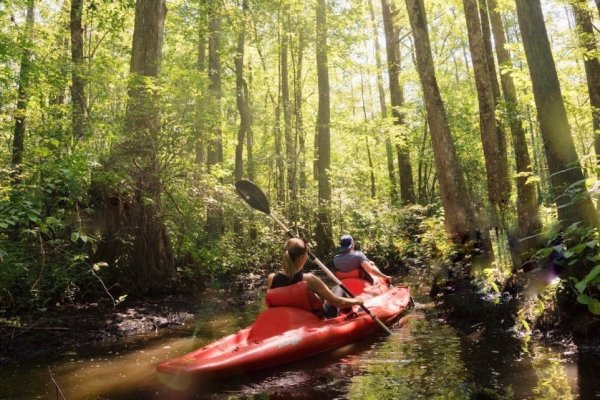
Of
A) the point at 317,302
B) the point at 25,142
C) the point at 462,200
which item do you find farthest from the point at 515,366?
the point at 25,142

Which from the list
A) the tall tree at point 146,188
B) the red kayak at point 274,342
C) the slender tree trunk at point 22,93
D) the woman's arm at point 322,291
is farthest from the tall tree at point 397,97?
the woman's arm at point 322,291

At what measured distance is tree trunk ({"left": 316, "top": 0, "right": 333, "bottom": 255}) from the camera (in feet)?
51.3

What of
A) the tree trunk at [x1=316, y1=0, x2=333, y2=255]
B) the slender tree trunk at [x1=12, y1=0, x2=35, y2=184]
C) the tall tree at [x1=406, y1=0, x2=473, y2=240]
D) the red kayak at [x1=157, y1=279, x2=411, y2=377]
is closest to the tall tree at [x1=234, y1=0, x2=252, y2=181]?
the tree trunk at [x1=316, y1=0, x2=333, y2=255]

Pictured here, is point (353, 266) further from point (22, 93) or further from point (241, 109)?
point (241, 109)

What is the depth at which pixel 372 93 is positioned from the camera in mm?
33938

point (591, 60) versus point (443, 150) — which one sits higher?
point (591, 60)

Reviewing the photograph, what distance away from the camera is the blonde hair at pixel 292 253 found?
5727mm

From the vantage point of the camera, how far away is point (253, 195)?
880 centimetres

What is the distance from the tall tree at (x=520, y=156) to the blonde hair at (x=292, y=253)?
14.4 feet

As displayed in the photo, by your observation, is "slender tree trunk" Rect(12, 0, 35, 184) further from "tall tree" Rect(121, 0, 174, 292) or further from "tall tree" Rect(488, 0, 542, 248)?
"tall tree" Rect(488, 0, 542, 248)

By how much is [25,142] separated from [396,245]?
36.2 ft

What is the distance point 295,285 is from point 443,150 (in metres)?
5.08

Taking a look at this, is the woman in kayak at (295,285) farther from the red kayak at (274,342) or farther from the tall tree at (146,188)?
the tall tree at (146,188)

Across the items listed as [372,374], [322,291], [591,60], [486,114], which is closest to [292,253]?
[322,291]
